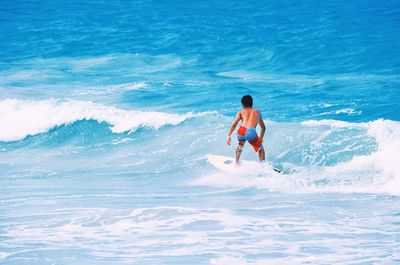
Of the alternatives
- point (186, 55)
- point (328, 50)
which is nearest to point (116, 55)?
point (186, 55)

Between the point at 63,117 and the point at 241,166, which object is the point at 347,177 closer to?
the point at 241,166

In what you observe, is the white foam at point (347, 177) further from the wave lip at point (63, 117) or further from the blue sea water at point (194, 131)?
the wave lip at point (63, 117)

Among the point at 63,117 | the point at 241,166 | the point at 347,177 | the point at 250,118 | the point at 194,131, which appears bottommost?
the point at 347,177

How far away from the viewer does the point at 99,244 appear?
26.4 ft

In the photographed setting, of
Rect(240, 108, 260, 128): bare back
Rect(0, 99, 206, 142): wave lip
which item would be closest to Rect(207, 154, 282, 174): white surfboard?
Rect(240, 108, 260, 128): bare back

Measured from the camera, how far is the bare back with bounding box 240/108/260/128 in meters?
11.1

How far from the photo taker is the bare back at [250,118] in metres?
11.1

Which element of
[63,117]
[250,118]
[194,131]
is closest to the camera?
[250,118]

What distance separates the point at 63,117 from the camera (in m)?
17.3

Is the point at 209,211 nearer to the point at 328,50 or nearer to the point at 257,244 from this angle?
the point at 257,244

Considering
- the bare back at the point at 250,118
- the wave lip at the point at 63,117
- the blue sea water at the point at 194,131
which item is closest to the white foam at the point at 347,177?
the blue sea water at the point at 194,131

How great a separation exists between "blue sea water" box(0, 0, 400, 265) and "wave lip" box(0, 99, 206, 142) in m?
0.05

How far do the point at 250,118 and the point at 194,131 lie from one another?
4181 millimetres

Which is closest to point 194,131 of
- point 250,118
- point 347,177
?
point 250,118
